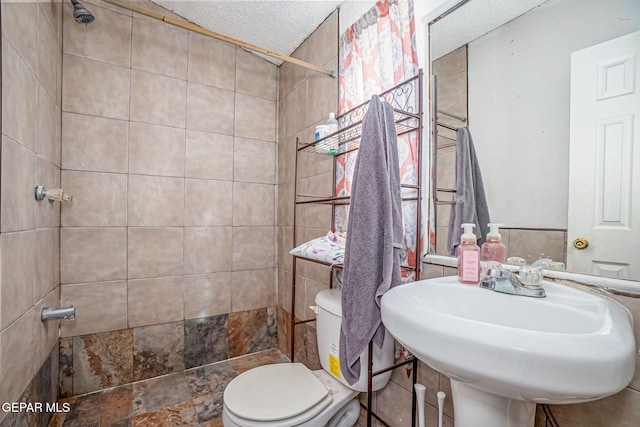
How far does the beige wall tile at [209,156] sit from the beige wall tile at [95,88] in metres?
0.40

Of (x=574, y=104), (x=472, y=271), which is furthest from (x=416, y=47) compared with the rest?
(x=472, y=271)

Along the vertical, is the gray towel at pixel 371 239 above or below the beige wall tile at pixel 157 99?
below

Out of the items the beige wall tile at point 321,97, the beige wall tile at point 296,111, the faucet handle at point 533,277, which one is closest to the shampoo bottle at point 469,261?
the faucet handle at point 533,277

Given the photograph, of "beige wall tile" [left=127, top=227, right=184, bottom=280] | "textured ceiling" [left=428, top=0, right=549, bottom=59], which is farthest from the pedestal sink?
"beige wall tile" [left=127, top=227, right=184, bottom=280]

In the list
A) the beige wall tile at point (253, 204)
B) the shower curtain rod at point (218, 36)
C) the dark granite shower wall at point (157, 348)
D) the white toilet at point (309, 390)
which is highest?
the shower curtain rod at point (218, 36)

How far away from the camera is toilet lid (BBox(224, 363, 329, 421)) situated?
1.05 m

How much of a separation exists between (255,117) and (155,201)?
2.94 feet

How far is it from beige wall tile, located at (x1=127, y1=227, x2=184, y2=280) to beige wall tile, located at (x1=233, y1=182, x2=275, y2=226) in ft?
→ 1.31

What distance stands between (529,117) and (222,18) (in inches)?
72.3

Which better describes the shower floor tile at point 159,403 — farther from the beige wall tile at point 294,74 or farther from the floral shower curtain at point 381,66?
the beige wall tile at point 294,74

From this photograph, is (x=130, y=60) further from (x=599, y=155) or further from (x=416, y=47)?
(x=599, y=155)

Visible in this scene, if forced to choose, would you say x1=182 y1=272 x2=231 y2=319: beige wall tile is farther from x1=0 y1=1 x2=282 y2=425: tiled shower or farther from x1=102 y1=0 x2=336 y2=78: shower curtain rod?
x1=102 y1=0 x2=336 y2=78: shower curtain rod

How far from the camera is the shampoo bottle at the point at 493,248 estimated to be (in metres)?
0.94

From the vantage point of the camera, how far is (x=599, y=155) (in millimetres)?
766
